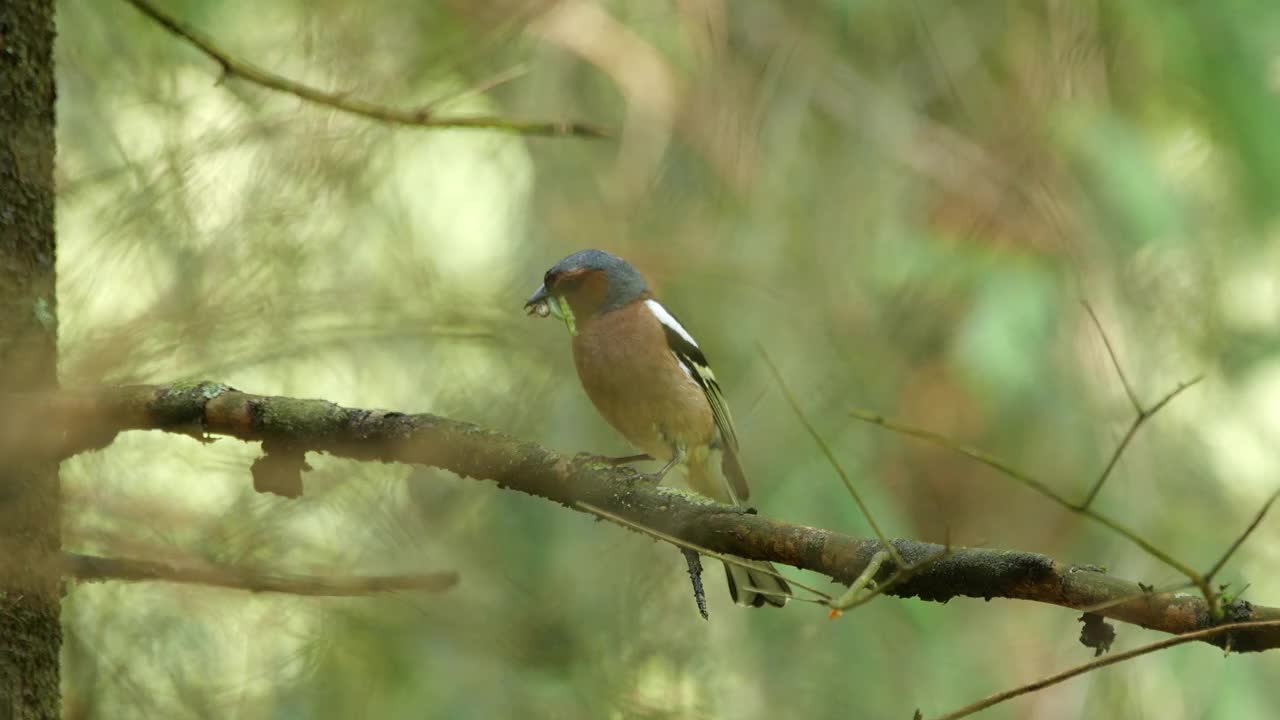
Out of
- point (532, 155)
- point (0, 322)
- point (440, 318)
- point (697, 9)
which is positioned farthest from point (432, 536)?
point (697, 9)

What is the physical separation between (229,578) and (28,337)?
0.79 metres

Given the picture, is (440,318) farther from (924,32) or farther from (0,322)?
(924,32)

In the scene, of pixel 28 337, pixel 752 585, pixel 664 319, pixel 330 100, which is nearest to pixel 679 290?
pixel 664 319

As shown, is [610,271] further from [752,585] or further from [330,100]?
[330,100]

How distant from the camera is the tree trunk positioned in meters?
2.71

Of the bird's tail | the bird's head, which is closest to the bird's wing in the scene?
the bird's head

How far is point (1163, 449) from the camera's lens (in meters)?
5.88

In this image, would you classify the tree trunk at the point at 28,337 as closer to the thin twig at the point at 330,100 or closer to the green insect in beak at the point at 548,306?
the thin twig at the point at 330,100

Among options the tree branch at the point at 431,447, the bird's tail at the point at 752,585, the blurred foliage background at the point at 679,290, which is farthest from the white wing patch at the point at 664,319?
the tree branch at the point at 431,447

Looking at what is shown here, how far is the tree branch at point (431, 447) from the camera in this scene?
232cm

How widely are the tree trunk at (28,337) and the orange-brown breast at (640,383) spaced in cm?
208

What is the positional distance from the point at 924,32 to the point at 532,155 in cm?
188

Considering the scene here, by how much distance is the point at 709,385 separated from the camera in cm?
500

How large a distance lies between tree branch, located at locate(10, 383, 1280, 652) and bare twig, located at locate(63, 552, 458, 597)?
0.26m
